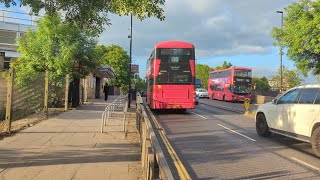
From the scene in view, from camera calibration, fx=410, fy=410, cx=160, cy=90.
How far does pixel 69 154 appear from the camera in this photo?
9852 millimetres

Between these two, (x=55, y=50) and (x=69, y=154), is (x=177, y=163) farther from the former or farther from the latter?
(x=55, y=50)

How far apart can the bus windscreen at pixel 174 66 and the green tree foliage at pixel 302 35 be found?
28.7 feet

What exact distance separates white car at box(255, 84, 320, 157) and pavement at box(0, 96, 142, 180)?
4.35 metres

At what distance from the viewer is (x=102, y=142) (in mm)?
11961

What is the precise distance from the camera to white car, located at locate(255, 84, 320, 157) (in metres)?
10.6

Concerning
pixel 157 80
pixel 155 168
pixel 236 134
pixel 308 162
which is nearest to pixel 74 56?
pixel 157 80

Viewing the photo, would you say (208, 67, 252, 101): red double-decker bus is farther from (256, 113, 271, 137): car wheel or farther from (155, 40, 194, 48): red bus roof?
(256, 113, 271, 137): car wheel

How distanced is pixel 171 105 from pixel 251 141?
10707 millimetres

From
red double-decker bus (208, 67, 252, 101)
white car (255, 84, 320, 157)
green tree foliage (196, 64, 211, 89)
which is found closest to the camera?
white car (255, 84, 320, 157)

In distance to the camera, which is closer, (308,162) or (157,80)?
(308,162)

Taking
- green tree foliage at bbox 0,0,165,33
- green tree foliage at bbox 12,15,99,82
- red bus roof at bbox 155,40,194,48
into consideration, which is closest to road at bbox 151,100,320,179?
green tree foliage at bbox 0,0,165,33

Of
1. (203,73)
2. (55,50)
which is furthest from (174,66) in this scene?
(203,73)

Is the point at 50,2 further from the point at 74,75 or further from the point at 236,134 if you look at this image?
the point at 74,75

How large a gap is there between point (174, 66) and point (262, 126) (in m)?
9.99
